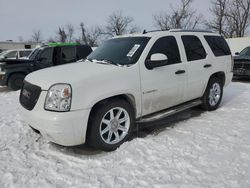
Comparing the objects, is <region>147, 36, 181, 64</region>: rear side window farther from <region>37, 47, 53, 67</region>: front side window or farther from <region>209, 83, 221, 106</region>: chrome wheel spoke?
<region>37, 47, 53, 67</region>: front side window

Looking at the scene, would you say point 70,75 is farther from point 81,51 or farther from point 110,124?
point 81,51

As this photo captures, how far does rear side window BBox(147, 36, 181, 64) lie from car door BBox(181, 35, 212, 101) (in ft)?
0.94

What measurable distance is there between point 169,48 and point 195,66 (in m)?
0.78

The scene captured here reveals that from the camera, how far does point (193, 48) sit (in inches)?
190

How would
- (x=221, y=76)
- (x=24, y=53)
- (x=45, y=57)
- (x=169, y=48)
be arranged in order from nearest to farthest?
1. (x=169, y=48)
2. (x=221, y=76)
3. (x=45, y=57)
4. (x=24, y=53)

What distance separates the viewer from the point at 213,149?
11.5 ft

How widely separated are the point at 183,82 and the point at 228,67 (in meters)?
Answer: 2.03

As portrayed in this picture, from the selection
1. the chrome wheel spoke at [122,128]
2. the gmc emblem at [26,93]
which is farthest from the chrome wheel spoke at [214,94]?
the gmc emblem at [26,93]

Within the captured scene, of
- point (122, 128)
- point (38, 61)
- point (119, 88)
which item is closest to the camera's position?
point (119, 88)

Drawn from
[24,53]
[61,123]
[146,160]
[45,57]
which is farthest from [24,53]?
[146,160]

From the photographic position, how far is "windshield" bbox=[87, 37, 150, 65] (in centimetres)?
387

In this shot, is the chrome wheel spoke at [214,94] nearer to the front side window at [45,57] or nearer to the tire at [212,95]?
the tire at [212,95]

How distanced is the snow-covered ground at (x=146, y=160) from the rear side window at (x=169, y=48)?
133cm

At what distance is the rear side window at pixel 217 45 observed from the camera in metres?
5.34
